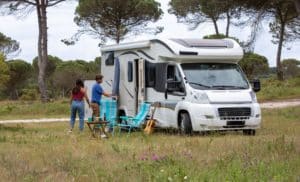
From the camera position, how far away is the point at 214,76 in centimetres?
1484

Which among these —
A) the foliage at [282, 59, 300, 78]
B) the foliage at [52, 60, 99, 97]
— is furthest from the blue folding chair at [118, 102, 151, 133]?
the foliage at [282, 59, 300, 78]

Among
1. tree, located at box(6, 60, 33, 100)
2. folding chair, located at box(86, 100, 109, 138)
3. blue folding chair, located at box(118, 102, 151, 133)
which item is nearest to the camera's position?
folding chair, located at box(86, 100, 109, 138)

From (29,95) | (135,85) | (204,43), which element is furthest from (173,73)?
(29,95)

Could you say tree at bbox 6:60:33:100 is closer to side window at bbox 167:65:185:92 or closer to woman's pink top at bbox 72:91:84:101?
woman's pink top at bbox 72:91:84:101

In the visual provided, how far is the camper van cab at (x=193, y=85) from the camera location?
1409cm

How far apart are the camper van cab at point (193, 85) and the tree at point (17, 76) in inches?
1570

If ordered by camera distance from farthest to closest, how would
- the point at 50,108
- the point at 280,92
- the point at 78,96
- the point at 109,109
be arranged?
the point at 280,92, the point at 50,108, the point at 109,109, the point at 78,96

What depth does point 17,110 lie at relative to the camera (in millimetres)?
30234

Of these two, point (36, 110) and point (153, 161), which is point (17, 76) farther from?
point (153, 161)

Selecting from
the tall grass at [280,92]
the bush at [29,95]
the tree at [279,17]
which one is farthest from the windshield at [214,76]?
the bush at [29,95]

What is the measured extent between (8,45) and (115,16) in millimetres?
13075

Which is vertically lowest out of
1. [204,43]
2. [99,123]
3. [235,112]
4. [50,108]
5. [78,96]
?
[50,108]

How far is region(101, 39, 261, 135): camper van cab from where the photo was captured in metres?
14.1

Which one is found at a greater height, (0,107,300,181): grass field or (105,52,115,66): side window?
(105,52,115,66): side window
